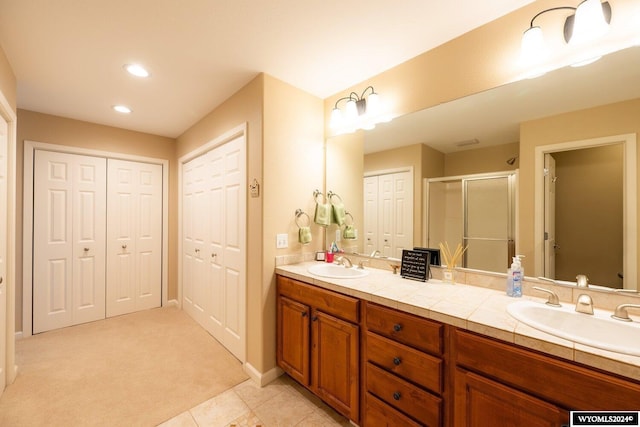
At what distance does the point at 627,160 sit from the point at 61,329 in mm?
4880

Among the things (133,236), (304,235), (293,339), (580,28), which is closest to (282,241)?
(304,235)

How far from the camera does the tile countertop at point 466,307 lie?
32.4 inches

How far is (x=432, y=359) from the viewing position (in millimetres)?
1173

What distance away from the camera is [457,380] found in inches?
43.4

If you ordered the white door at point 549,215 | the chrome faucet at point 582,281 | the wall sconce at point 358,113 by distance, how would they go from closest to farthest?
1. the chrome faucet at point 582,281
2. the white door at point 549,215
3. the wall sconce at point 358,113

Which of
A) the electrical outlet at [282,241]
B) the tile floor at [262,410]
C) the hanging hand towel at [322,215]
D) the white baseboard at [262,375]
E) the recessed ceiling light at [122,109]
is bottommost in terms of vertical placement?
the tile floor at [262,410]

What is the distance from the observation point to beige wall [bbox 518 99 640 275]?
A: 118 cm

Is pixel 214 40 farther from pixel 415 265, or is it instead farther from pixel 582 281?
pixel 582 281

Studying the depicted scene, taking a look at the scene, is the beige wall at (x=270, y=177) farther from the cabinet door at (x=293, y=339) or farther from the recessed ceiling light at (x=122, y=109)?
the recessed ceiling light at (x=122, y=109)

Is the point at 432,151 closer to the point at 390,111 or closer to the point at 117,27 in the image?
the point at 390,111

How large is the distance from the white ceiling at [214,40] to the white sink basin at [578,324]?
61.9 inches

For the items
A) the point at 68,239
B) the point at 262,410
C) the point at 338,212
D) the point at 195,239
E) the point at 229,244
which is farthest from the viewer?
the point at 195,239

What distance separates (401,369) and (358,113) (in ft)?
5.94

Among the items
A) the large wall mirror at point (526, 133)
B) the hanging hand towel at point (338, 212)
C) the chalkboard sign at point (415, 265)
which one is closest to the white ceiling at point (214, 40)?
the large wall mirror at point (526, 133)
